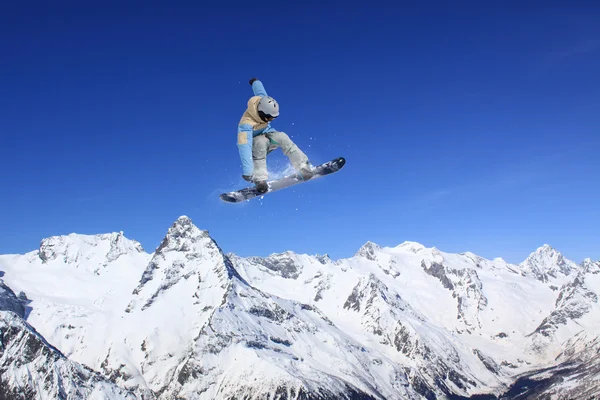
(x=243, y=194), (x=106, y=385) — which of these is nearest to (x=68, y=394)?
(x=106, y=385)

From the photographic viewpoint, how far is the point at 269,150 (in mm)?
22047

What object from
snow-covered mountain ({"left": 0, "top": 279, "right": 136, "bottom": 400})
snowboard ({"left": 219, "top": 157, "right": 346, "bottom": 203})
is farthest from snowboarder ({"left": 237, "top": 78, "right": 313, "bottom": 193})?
snow-covered mountain ({"left": 0, "top": 279, "right": 136, "bottom": 400})

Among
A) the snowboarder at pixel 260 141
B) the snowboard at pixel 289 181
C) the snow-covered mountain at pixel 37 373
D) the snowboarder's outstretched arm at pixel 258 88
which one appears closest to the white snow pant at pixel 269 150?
the snowboarder at pixel 260 141

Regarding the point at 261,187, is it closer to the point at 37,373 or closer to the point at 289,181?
the point at 289,181

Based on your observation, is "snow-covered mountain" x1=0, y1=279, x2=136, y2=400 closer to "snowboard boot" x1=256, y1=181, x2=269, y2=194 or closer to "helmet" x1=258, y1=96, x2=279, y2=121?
"snowboard boot" x1=256, y1=181, x2=269, y2=194

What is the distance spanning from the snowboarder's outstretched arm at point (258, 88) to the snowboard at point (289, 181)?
444 cm

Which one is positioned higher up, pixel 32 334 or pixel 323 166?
pixel 32 334

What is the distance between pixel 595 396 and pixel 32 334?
691 feet

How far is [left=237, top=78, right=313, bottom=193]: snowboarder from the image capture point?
1962cm

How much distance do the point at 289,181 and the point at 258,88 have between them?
493 centimetres

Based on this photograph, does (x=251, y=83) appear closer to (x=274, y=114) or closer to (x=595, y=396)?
(x=274, y=114)

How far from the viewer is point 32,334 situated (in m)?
140

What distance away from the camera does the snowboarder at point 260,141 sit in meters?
19.6

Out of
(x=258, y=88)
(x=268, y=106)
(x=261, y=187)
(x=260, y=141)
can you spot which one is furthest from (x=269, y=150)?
(x=268, y=106)
